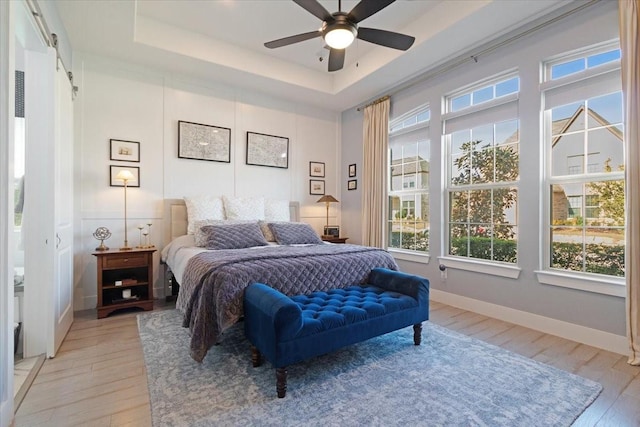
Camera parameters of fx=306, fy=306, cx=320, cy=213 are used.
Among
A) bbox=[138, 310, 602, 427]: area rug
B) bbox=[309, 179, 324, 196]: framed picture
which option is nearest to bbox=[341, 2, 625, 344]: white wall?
bbox=[138, 310, 602, 427]: area rug

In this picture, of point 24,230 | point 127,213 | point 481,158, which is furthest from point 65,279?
point 481,158

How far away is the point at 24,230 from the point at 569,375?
405 centimetres

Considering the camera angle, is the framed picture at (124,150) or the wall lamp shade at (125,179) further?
the framed picture at (124,150)

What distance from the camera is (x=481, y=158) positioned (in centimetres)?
363

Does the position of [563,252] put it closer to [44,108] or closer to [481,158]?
[481,158]

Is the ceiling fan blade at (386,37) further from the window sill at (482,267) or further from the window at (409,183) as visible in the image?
the window sill at (482,267)

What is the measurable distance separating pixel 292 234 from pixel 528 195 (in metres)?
2.58

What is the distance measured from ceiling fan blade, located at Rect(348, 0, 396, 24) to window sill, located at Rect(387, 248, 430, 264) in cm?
297

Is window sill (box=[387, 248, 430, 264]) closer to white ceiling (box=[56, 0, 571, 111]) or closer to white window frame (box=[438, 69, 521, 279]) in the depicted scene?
white window frame (box=[438, 69, 521, 279])

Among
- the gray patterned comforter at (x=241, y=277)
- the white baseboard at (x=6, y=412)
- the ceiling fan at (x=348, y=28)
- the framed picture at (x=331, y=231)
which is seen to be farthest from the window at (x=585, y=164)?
the white baseboard at (x=6, y=412)

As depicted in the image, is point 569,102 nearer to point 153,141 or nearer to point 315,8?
point 315,8

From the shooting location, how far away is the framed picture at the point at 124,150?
12.4 feet

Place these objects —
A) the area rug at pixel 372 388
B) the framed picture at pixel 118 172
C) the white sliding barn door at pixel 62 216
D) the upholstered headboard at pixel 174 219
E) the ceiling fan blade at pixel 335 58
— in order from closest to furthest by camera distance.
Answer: the area rug at pixel 372 388 < the white sliding barn door at pixel 62 216 < the ceiling fan blade at pixel 335 58 < the framed picture at pixel 118 172 < the upholstered headboard at pixel 174 219

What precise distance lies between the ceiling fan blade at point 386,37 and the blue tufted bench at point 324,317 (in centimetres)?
200
